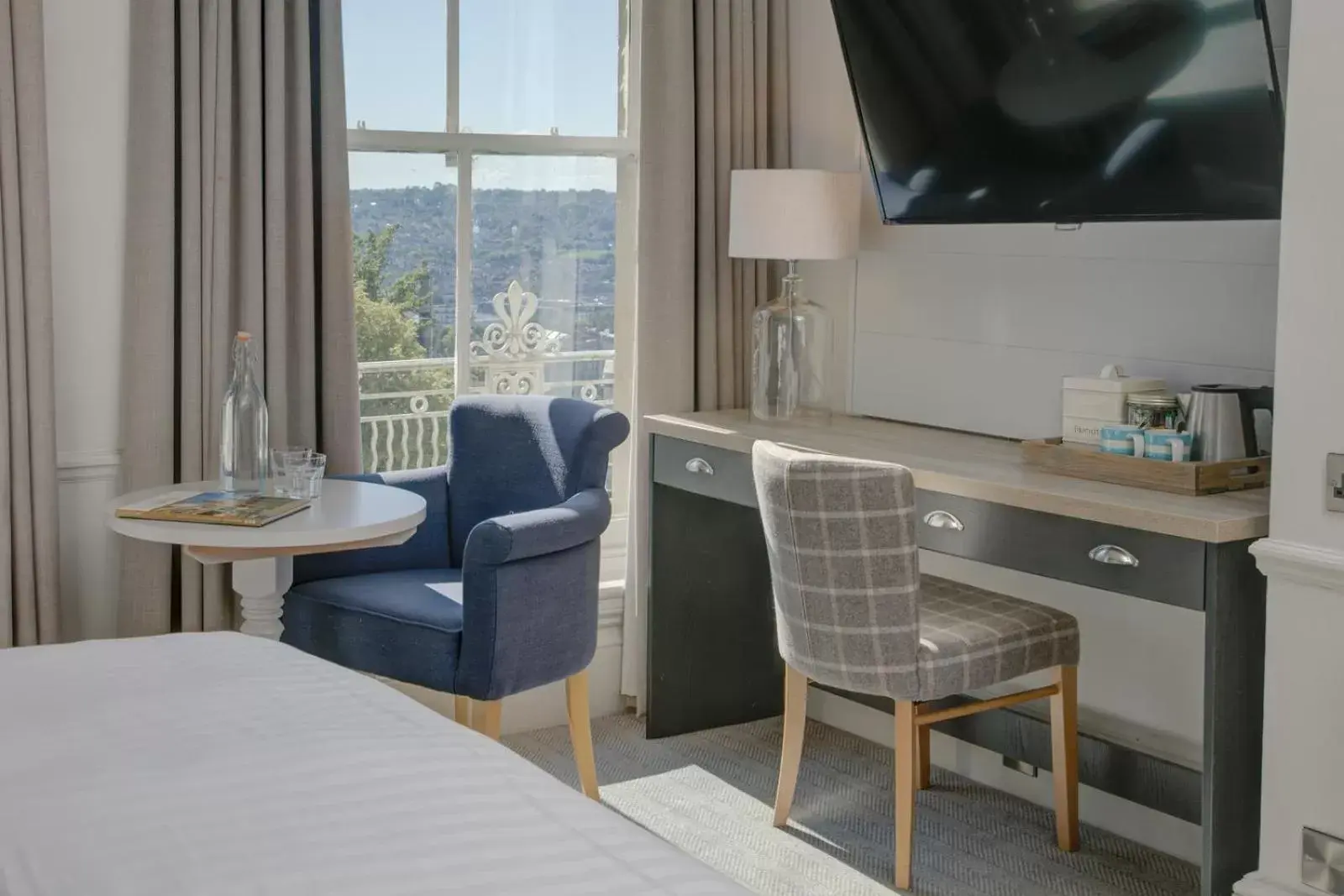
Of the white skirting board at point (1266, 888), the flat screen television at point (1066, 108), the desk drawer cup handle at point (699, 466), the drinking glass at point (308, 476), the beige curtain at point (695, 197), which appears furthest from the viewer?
the beige curtain at point (695, 197)

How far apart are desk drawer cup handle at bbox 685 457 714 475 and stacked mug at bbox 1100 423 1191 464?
1.02 m

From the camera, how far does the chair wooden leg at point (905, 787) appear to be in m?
2.95

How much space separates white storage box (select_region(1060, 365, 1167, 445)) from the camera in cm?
290

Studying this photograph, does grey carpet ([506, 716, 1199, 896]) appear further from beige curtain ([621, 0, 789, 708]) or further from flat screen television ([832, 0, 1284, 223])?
flat screen television ([832, 0, 1284, 223])

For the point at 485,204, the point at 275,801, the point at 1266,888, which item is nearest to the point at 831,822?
the point at 1266,888

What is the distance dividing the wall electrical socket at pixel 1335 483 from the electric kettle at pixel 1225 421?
35 centimetres

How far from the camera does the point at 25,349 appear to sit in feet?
10.1

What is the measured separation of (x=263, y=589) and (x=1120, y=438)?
1.73 meters

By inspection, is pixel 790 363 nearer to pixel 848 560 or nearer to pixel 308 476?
pixel 848 560

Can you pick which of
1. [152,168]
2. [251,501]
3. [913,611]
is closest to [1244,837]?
[913,611]

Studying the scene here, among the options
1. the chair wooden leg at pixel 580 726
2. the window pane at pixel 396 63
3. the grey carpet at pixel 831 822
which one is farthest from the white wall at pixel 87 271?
the grey carpet at pixel 831 822

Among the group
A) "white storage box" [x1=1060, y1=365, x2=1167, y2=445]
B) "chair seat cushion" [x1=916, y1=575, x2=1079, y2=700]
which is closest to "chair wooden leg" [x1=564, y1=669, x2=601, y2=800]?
"chair seat cushion" [x1=916, y1=575, x2=1079, y2=700]

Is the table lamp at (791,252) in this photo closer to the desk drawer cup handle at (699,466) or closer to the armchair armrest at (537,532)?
the desk drawer cup handle at (699,466)

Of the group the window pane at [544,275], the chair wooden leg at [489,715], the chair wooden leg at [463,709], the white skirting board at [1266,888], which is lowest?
the white skirting board at [1266,888]
